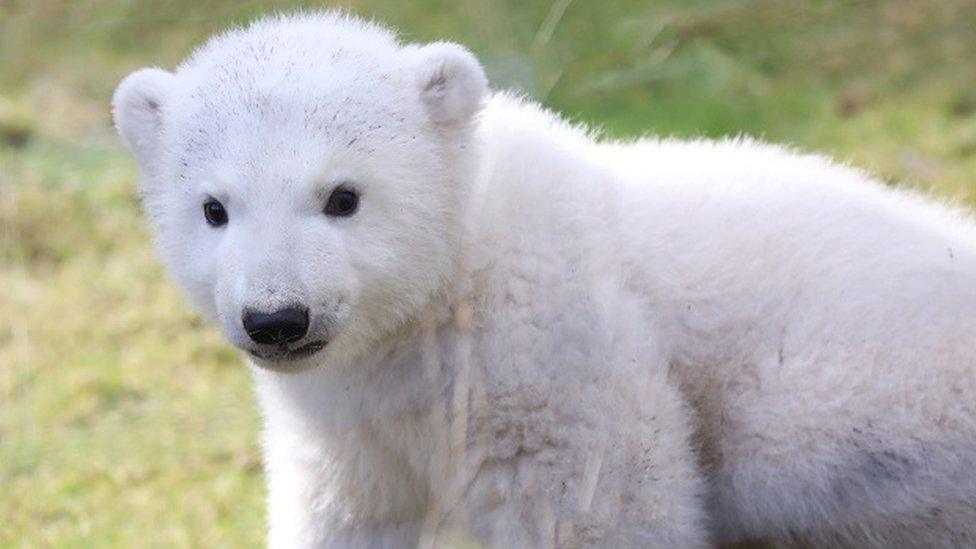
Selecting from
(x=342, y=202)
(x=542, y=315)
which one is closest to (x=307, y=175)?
(x=342, y=202)

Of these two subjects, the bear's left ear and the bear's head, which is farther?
the bear's left ear

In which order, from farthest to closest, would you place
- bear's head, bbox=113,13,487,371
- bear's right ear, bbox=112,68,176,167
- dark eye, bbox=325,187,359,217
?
1. bear's right ear, bbox=112,68,176,167
2. dark eye, bbox=325,187,359,217
3. bear's head, bbox=113,13,487,371

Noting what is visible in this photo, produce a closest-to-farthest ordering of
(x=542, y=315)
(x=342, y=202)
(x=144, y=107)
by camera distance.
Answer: (x=342, y=202) < (x=542, y=315) < (x=144, y=107)

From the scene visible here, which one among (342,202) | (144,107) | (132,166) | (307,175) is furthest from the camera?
(132,166)

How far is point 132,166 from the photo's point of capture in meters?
9.66

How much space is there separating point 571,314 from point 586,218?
1.10 feet

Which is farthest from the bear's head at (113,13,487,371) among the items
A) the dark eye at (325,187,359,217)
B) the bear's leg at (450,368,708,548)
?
the bear's leg at (450,368,708,548)

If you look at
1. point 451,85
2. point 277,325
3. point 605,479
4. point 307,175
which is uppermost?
point 451,85

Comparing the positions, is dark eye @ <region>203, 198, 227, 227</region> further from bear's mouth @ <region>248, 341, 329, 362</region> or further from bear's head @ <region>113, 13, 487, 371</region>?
bear's mouth @ <region>248, 341, 329, 362</region>

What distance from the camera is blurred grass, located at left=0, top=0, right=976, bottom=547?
4.64 m

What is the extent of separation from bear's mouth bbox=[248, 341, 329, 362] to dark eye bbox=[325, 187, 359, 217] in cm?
36

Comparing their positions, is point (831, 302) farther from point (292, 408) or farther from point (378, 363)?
point (292, 408)

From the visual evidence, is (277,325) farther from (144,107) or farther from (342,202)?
(144,107)

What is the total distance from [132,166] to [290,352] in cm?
575
